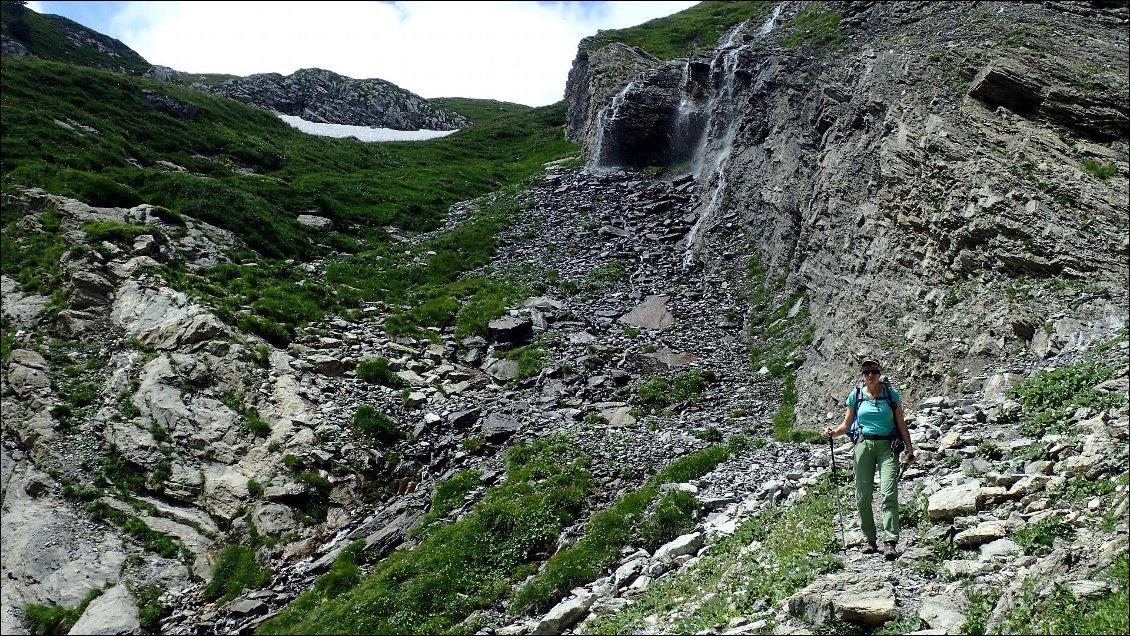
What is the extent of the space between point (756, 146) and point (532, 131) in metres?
45.2

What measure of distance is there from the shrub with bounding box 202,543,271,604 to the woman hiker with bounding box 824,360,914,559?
44.8 feet

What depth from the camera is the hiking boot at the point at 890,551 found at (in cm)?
959

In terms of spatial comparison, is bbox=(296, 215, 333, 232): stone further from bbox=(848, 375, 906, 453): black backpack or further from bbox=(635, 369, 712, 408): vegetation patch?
bbox=(848, 375, 906, 453): black backpack

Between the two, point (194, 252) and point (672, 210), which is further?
point (672, 210)

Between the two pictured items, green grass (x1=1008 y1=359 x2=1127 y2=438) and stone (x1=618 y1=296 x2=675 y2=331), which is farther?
stone (x1=618 y1=296 x2=675 y2=331)

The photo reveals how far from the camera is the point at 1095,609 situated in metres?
6.70

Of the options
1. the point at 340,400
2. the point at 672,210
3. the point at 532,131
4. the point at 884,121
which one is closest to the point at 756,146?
the point at 672,210

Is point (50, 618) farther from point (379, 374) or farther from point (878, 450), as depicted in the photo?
point (878, 450)

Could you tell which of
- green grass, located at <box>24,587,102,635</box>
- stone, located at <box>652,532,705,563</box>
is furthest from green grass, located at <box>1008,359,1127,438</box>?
green grass, located at <box>24,587,102,635</box>

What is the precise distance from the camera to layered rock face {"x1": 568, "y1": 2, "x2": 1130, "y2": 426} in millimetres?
17016

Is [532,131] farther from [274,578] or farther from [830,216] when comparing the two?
[274,578]

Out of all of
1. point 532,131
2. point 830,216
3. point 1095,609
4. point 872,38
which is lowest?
point 1095,609

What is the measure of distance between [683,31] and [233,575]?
72.7m

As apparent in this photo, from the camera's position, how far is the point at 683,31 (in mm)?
74000
